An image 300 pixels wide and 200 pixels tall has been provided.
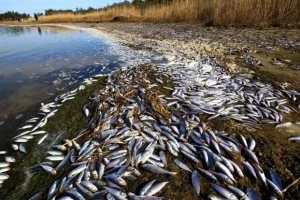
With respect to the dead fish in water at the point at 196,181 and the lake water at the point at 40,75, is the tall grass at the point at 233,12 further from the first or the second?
the dead fish in water at the point at 196,181

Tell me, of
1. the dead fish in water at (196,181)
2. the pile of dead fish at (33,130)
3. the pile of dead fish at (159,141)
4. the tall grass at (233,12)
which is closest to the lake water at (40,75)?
the pile of dead fish at (33,130)

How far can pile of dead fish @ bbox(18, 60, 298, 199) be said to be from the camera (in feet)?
6.22

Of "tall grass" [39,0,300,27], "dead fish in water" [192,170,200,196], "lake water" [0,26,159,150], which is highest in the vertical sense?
"tall grass" [39,0,300,27]

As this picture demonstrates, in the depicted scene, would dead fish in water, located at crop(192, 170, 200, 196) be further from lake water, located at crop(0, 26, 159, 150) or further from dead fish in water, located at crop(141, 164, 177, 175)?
lake water, located at crop(0, 26, 159, 150)

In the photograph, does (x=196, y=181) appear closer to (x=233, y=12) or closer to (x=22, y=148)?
(x=22, y=148)

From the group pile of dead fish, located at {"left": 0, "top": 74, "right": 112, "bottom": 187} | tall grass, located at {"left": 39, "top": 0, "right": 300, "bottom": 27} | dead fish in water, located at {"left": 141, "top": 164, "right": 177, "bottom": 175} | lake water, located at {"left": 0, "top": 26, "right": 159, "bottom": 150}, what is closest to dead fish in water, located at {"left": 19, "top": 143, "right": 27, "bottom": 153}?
pile of dead fish, located at {"left": 0, "top": 74, "right": 112, "bottom": 187}

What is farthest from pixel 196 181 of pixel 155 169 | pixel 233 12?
pixel 233 12

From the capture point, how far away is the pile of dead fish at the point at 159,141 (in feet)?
6.22

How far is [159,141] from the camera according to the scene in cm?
247

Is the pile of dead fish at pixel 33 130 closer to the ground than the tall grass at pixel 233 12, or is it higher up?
A: closer to the ground

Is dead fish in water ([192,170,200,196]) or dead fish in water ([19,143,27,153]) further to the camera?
dead fish in water ([19,143,27,153])

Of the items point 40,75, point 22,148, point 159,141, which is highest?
point 40,75

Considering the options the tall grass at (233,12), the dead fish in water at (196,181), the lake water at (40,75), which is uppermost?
the tall grass at (233,12)

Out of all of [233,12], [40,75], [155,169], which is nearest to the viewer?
[155,169]
